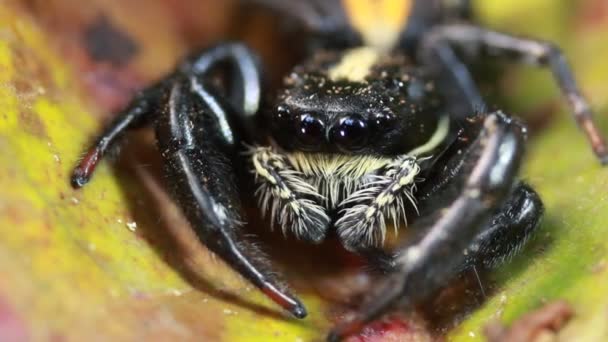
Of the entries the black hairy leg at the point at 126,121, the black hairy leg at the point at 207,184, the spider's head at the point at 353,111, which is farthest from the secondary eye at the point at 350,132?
the black hairy leg at the point at 126,121

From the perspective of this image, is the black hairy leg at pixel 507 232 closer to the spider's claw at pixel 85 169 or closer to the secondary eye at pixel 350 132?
the secondary eye at pixel 350 132

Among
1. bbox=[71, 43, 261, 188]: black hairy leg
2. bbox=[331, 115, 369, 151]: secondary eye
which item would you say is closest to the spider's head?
bbox=[331, 115, 369, 151]: secondary eye

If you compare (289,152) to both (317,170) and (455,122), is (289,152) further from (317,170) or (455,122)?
(455,122)

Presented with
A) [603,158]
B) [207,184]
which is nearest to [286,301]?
[207,184]

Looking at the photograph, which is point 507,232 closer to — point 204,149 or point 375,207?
point 375,207

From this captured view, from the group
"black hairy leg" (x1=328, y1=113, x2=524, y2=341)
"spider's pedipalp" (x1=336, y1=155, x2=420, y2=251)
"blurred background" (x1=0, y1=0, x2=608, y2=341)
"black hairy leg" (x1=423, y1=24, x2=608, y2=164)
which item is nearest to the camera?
"blurred background" (x1=0, y1=0, x2=608, y2=341)

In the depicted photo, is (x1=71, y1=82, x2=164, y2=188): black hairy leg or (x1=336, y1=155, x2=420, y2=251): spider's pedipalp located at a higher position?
(x1=71, y1=82, x2=164, y2=188): black hairy leg

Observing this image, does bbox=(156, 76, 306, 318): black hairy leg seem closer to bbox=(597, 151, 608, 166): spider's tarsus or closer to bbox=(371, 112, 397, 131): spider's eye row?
bbox=(371, 112, 397, 131): spider's eye row
